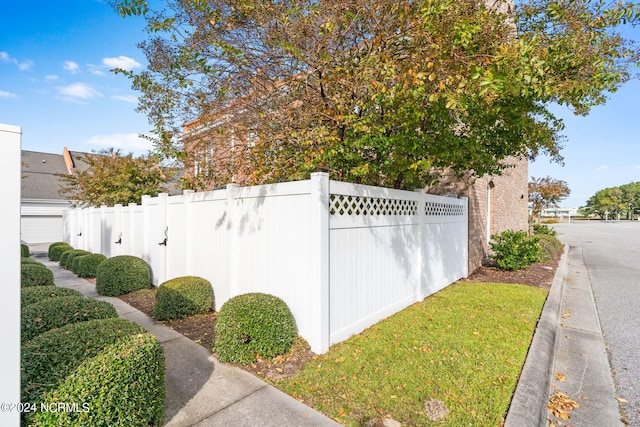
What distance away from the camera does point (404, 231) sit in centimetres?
583

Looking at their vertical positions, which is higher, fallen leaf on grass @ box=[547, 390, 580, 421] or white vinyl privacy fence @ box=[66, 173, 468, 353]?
white vinyl privacy fence @ box=[66, 173, 468, 353]

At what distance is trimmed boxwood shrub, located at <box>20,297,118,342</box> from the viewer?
10.2ft

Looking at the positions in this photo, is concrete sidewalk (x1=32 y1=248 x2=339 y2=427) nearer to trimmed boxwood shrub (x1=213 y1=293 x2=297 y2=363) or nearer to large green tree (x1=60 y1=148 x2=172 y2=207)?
trimmed boxwood shrub (x1=213 y1=293 x2=297 y2=363)

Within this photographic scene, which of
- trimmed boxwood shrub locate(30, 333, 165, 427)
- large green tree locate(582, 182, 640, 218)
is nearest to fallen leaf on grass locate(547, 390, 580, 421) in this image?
trimmed boxwood shrub locate(30, 333, 165, 427)

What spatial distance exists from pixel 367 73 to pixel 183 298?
4.66m

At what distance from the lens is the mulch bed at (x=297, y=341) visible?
3680 millimetres

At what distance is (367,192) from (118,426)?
3844mm

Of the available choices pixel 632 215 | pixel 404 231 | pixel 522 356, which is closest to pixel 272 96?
pixel 404 231

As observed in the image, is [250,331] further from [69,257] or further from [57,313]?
[69,257]

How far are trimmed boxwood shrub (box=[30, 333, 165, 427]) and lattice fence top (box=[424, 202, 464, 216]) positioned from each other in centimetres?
559

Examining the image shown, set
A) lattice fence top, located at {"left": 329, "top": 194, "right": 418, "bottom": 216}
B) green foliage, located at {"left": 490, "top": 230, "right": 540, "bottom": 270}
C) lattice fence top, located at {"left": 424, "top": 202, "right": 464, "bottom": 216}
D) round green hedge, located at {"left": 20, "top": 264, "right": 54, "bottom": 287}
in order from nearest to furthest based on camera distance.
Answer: lattice fence top, located at {"left": 329, "top": 194, "right": 418, "bottom": 216} < round green hedge, located at {"left": 20, "top": 264, "right": 54, "bottom": 287} < lattice fence top, located at {"left": 424, "top": 202, "right": 464, "bottom": 216} < green foliage, located at {"left": 490, "top": 230, "right": 540, "bottom": 270}

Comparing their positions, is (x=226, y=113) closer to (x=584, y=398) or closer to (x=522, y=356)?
(x=522, y=356)

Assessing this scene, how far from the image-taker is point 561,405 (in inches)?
122

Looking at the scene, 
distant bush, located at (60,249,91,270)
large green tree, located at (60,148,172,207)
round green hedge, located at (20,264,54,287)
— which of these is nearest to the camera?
round green hedge, located at (20,264,54,287)
